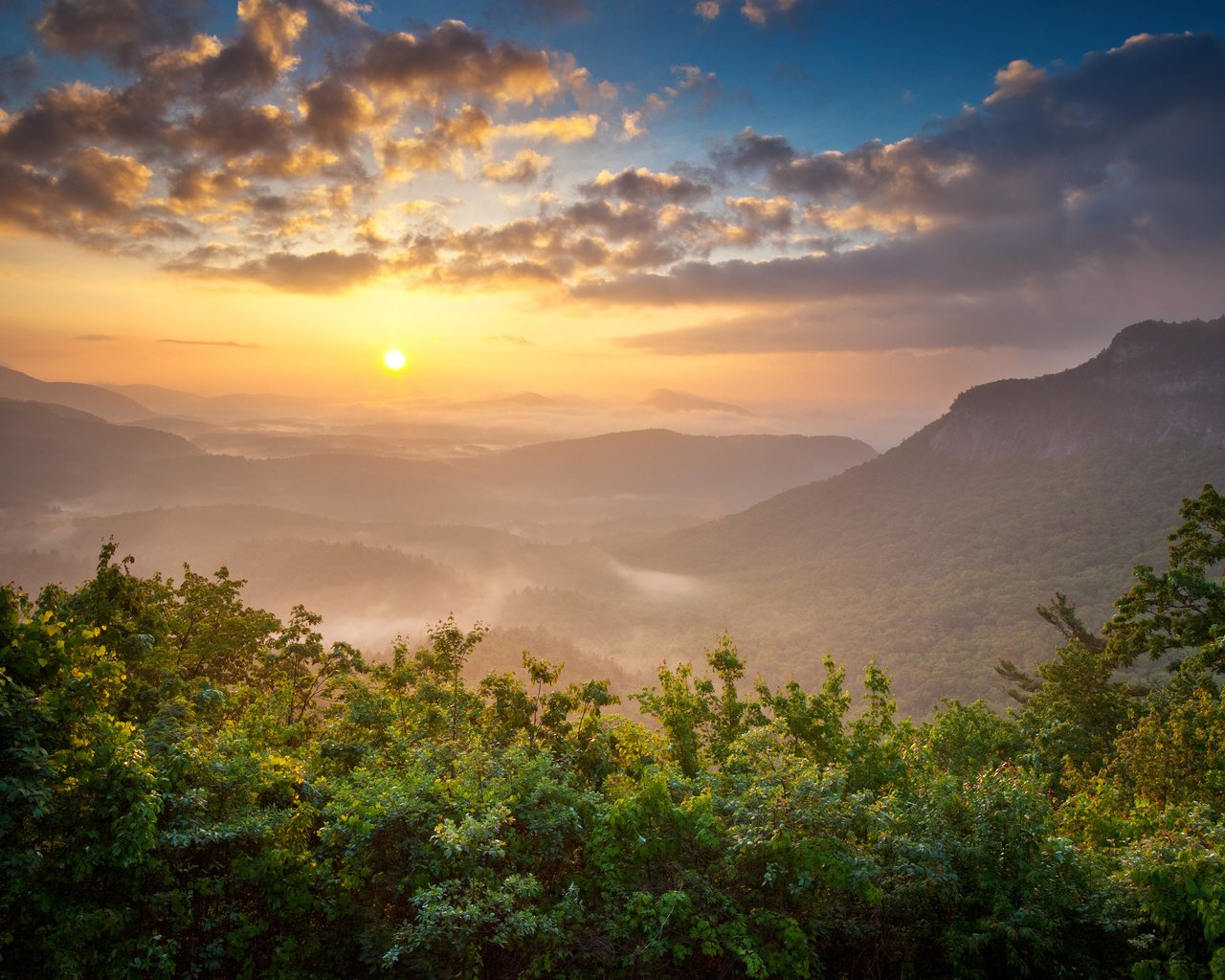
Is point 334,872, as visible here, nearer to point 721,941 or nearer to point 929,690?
point 721,941

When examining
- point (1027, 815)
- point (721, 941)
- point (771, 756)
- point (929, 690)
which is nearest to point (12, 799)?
point (721, 941)

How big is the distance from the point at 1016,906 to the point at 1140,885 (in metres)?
1.99

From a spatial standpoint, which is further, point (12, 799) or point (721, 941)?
point (721, 941)

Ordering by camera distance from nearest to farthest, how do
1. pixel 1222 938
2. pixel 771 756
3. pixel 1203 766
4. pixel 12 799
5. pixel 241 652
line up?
pixel 12 799 → pixel 1222 938 → pixel 771 756 → pixel 1203 766 → pixel 241 652

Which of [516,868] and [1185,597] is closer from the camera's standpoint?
[516,868]

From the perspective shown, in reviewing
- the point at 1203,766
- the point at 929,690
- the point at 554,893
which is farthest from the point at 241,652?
the point at 929,690

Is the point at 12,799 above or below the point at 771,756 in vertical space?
above

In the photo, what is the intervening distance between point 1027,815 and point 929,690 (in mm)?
173522

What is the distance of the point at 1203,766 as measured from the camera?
69.9 ft

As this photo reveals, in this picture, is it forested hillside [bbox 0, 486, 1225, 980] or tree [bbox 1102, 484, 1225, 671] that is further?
tree [bbox 1102, 484, 1225, 671]

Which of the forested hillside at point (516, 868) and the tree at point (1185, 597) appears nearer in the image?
the forested hillside at point (516, 868)

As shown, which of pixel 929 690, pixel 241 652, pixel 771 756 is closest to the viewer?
pixel 771 756

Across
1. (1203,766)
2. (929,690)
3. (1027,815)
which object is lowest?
(929,690)

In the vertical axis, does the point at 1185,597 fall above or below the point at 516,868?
above
